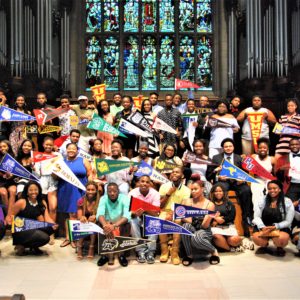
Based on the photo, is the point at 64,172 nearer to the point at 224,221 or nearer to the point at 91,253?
the point at 91,253

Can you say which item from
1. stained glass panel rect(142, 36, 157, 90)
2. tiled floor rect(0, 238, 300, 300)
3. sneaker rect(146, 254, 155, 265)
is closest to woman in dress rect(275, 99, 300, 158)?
tiled floor rect(0, 238, 300, 300)

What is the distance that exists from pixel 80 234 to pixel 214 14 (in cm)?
965

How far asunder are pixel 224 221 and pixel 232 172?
0.84m

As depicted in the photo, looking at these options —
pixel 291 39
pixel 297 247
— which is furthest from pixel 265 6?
pixel 297 247

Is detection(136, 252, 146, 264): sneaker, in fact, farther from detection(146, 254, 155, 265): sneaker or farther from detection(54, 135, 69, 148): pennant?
detection(54, 135, 69, 148): pennant

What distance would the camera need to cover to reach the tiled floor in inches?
214

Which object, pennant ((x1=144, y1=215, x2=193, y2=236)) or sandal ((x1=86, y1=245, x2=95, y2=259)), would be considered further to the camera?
sandal ((x1=86, y1=245, x2=95, y2=259))

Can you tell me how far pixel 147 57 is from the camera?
14875 mm

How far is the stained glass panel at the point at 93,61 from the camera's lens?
48.3 ft

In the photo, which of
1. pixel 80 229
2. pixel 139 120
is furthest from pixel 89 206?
pixel 139 120

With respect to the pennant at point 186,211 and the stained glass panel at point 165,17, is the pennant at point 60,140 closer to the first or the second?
the pennant at point 186,211

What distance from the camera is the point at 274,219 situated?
7.01m

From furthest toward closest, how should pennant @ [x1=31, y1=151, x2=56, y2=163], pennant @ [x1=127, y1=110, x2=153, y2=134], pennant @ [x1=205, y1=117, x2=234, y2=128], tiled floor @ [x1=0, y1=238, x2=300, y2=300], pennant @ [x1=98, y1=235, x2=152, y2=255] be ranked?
pennant @ [x1=205, y1=117, x2=234, y2=128], pennant @ [x1=127, y1=110, x2=153, y2=134], pennant @ [x1=31, y1=151, x2=56, y2=163], pennant @ [x1=98, y1=235, x2=152, y2=255], tiled floor @ [x1=0, y1=238, x2=300, y2=300]

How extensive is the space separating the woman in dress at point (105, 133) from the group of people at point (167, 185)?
2cm
